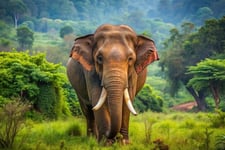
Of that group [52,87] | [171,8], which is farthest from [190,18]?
[52,87]

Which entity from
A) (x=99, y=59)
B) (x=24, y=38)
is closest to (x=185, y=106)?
(x=24, y=38)

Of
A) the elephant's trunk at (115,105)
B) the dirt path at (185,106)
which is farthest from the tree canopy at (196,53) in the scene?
the elephant's trunk at (115,105)

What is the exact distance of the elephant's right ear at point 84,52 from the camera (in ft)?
26.1

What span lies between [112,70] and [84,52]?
3.86 ft

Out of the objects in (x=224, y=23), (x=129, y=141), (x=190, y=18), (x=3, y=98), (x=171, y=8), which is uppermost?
(x=171, y=8)

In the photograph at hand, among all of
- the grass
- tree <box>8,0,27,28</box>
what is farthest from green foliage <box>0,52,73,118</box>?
tree <box>8,0,27,28</box>

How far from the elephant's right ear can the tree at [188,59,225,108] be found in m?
17.5

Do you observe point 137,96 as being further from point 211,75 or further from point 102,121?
point 102,121

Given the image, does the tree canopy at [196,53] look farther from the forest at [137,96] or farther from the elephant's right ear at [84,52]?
the elephant's right ear at [84,52]

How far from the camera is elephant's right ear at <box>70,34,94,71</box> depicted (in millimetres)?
7953

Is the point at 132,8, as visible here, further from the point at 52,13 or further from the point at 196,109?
the point at 196,109

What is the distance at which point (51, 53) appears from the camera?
157ft

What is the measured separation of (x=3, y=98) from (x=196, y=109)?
2415 centimetres

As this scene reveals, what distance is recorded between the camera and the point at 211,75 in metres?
26.1
